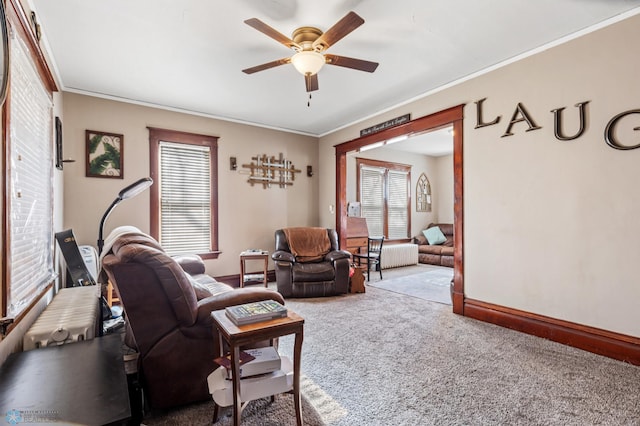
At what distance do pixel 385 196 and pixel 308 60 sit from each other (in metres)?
5.24

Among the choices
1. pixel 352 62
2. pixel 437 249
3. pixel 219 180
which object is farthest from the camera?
pixel 437 249

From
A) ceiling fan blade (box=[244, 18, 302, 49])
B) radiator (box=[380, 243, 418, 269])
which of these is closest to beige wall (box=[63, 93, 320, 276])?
radiator (box=[380, 243, 418, 269])

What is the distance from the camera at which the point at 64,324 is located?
189cm

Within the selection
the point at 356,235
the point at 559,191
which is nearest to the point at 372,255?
the point at 356,235

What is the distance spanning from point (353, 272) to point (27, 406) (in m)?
3.86

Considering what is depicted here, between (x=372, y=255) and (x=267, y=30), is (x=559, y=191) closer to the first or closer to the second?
(x=267, y=30)

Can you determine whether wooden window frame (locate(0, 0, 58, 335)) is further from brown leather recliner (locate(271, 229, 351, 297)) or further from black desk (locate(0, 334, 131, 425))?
brown leather recliner (locate(271, 229, 351, 297))

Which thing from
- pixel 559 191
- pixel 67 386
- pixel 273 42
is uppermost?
pixel 273 42

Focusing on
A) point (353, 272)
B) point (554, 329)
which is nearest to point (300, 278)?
point (353, 272)

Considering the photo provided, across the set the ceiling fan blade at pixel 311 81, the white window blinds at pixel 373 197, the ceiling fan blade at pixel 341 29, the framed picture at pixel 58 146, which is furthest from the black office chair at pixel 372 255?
the framed picture at pixel 58 146

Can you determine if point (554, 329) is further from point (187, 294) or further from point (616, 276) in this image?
point (187, 294)

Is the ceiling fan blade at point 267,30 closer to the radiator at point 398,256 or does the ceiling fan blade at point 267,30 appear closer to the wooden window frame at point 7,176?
the wooden window frame at point 7,176

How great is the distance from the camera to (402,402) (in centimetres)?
189

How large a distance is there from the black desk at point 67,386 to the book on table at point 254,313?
50 centimetres
